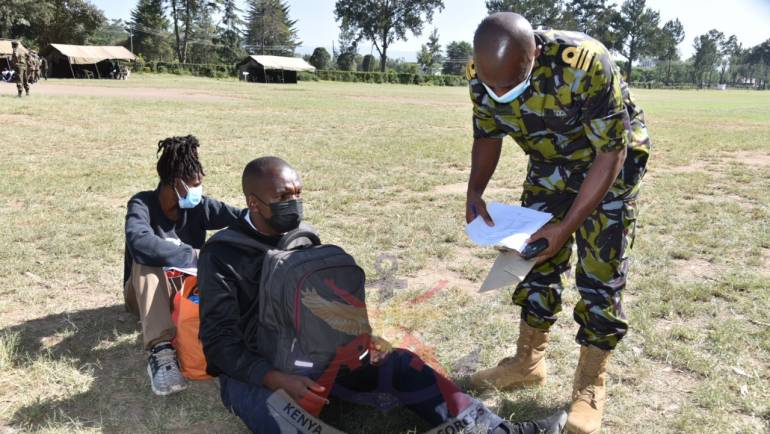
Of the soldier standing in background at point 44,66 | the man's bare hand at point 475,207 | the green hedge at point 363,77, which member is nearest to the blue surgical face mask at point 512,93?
the man's bare hand at point 475,207

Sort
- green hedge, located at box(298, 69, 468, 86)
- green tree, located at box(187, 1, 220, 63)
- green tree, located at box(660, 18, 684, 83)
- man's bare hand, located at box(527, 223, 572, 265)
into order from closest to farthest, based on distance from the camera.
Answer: man's bare hand, located at box(527, 223, 572, 265), green hedge, located at box(298, 69, 468, 86), green tree, located at box(187, 1, 220, 63), green tree, located at box(660, 18, 684, 83)

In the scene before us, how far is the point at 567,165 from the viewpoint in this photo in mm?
2607

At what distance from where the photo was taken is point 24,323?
3.56 meters

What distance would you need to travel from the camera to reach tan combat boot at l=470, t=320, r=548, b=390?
299 centimetres

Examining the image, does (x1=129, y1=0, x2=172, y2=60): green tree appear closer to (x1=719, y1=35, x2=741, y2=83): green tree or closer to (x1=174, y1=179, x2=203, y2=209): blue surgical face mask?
(x1=174, y1=179, x2=203, y2=209): blue surgical face mask

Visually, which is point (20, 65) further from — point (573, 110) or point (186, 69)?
point (186, 69)

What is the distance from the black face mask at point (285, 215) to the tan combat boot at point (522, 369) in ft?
4.33

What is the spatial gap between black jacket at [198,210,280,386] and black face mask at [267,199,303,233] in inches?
5.6

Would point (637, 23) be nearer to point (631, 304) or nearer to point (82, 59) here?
point (82, 59)

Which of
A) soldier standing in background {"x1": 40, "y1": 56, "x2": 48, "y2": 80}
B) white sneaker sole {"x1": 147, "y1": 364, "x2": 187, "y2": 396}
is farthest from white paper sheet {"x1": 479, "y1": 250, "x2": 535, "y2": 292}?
soldier standing in background {"x1": 40, "y1": 56, "x2": 48, "y2": 80}

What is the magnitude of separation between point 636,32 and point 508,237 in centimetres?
10551

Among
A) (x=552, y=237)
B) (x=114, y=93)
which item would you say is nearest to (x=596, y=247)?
(x=552, y=237)

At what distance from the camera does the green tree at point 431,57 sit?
91500 millimetres

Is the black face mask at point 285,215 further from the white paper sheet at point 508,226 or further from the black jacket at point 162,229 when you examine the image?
the black jacket at point 162,229
